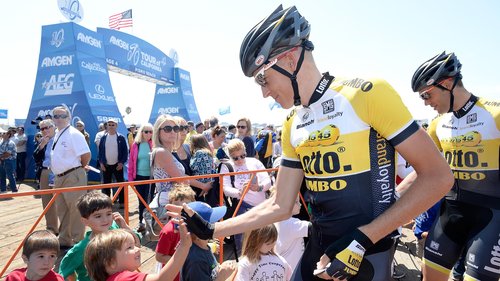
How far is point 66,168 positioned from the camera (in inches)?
229

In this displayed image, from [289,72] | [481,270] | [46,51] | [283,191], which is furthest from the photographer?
[46,51]

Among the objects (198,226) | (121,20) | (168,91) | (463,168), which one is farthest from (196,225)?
(168,91)

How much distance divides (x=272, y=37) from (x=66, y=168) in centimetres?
518

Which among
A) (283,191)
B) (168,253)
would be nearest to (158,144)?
(168,253)

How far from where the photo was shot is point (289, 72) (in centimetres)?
189

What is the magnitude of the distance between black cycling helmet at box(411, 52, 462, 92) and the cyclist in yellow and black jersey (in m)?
1.70

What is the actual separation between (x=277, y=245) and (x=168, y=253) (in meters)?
1.25

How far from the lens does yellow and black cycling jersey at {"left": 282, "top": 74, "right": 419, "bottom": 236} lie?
1626mm

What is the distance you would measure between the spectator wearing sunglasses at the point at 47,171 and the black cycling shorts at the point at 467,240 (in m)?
6.34

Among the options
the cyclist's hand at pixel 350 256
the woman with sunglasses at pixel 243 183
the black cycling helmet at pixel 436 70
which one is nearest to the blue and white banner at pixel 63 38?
the woman with sunglasses at pixel 243 183

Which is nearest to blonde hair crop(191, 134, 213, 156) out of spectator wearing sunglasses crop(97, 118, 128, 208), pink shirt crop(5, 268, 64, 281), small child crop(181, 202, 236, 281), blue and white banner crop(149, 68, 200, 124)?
small child crop(181, 202, 236, 281)

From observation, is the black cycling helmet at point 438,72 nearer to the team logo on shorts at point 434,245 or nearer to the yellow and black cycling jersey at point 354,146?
the team logo on shorts at point 434,245

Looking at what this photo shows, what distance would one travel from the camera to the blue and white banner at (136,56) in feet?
63.8

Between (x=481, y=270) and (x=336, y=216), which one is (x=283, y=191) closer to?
(x=336, y=216)
